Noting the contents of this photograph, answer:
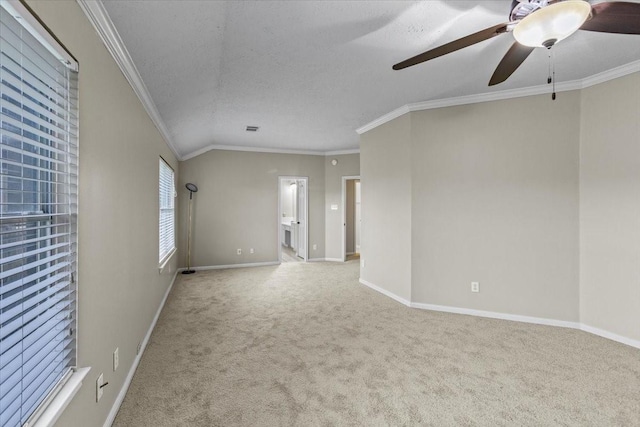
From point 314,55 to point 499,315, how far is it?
336 centimetres

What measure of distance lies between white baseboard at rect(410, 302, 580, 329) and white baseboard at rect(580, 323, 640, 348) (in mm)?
77

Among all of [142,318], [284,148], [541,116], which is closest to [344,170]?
[284,148]

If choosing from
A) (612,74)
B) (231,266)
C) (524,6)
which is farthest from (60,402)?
(231,266)

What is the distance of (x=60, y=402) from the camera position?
1191 millimetres

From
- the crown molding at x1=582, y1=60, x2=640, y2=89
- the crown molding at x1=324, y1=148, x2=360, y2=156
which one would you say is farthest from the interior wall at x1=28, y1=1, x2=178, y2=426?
the crown molding at x1=324, y1=148, x2=360, y2=156

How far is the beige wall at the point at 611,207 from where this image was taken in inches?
112

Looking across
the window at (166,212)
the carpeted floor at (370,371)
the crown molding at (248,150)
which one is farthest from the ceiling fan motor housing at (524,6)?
the crown molding at (248,150)

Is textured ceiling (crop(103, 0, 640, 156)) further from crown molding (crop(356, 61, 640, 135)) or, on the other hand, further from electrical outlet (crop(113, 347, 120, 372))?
electrical outlet (crop(113, 347, 120, 372))

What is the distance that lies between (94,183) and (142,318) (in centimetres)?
162

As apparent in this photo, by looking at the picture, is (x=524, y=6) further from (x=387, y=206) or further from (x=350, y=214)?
(x=350, y=214)

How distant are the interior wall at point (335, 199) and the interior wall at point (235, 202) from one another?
0.42 m

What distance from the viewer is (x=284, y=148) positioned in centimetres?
653

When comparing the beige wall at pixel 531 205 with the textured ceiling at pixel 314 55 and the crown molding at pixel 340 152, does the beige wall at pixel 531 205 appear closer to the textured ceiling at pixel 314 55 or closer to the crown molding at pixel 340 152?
the textured ceiling at pixel 314 55

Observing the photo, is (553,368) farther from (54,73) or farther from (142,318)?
(54,73)
